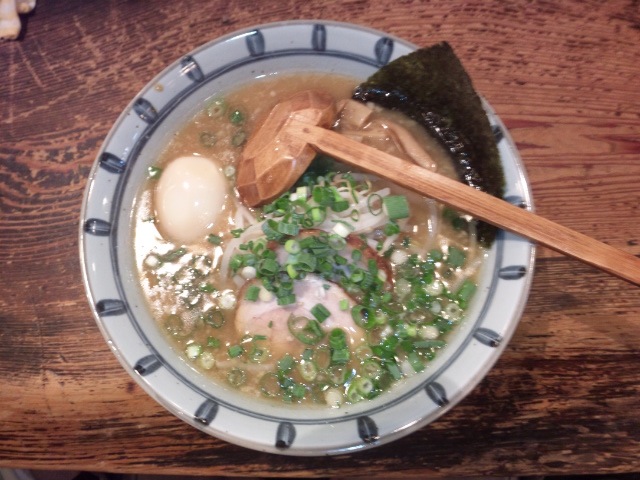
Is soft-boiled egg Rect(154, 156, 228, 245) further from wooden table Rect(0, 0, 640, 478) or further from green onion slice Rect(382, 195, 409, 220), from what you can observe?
green onion slice Rect(382, 195, 409, 220)

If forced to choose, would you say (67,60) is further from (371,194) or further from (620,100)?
(620,100)

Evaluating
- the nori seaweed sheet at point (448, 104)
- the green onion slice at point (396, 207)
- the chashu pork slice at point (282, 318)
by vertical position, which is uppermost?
the nori seaweed sheet at point (448, 104)

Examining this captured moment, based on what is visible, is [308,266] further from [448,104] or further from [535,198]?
[535,198]

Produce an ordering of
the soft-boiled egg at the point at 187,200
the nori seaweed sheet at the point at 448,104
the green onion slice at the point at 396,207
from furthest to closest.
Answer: the soft-boiled egg at the point at 187,200, the green onion slice at the point at 396,207, the nori seaweed sheet at the point at 448,104

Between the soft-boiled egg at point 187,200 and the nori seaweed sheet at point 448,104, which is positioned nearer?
the nori seaweed sheet at point 448,104

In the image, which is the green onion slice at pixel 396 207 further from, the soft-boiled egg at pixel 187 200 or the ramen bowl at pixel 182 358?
the soft-boiled egg at pixel 187 200

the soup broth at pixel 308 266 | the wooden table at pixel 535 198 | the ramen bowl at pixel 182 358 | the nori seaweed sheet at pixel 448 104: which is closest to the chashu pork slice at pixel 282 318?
the soup broth at pixel 308 266

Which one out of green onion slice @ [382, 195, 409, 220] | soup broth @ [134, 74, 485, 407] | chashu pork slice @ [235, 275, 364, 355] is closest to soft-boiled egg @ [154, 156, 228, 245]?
soup broth @ [134, 74, 485, 407]

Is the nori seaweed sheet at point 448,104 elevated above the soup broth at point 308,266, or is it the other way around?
the nori seaweed sheet at point 448,104

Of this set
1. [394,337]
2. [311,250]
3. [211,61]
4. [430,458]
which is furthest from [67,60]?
[430,458]
